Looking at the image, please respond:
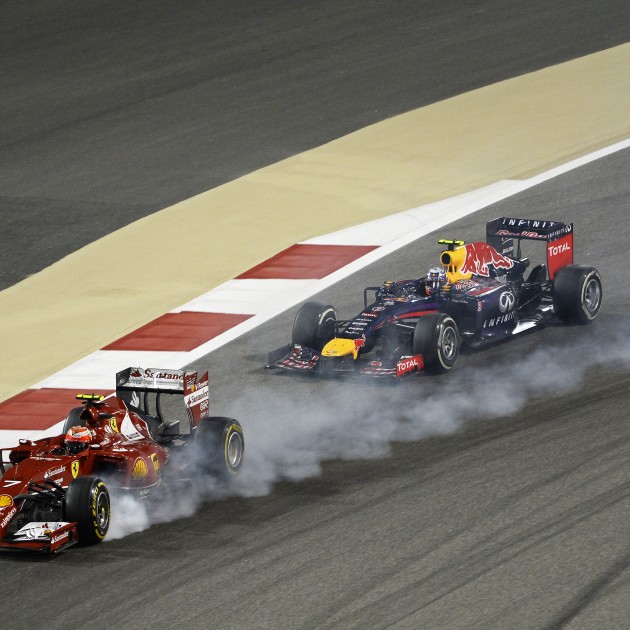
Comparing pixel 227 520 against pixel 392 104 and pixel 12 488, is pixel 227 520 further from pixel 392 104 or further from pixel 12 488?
pixel 392 104

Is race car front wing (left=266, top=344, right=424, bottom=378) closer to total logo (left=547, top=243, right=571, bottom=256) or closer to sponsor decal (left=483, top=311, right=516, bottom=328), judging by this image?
sponsor decal (left=483, top=311, right=516, bottom=328)

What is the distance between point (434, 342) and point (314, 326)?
1.42 meters

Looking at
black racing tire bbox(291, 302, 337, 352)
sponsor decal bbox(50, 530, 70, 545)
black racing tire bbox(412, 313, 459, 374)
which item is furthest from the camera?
black racing tire bbox(291, 302, 337, 352)

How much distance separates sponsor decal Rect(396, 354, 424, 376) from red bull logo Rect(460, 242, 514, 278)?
1605mm

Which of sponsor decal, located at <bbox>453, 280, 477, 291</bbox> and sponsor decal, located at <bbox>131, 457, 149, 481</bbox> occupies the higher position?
sponsor decal, located at <bbox>453, 280, 477, 291</bbox>

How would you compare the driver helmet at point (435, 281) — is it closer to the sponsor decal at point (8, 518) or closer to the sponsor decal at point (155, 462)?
the sponsor decal at point (155, 462)

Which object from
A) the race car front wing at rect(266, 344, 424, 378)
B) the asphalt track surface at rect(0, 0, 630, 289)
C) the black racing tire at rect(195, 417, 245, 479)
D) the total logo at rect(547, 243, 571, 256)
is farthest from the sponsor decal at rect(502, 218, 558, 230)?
the asphalt track surface at rect(0, 0, 630, 289)

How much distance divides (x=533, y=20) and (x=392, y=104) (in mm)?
4764

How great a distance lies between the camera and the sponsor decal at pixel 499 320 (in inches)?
562

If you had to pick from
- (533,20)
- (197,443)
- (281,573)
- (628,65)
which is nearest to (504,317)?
(197,443)

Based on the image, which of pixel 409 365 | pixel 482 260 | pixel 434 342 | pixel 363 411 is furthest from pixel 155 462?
pixel 482 260

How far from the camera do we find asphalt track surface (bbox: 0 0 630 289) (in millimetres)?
19969

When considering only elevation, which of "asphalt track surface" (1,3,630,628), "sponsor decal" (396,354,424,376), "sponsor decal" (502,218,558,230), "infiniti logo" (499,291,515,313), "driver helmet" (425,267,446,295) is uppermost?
"sponsor decal" (502,218,558,230)

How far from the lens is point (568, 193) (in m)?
19.0
